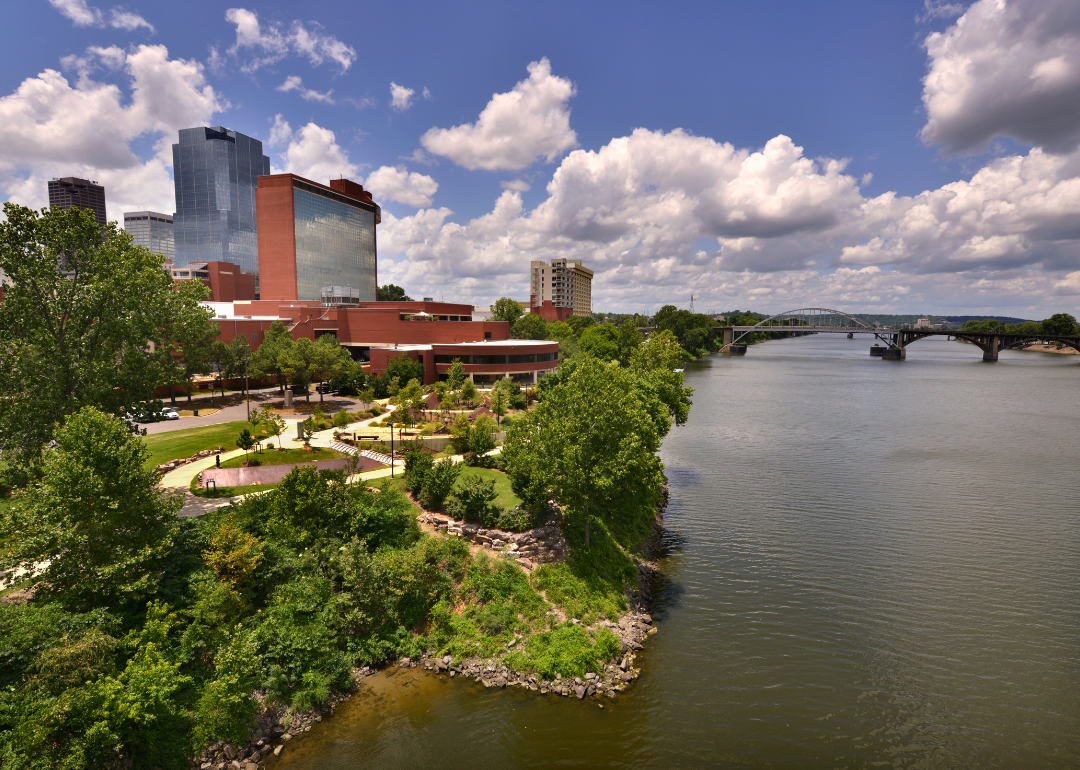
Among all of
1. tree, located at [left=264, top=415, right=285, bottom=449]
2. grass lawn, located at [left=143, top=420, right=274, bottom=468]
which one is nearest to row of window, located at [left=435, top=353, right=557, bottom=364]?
grass lawn, located at [left=143, top=420, right=274, bottom=468]

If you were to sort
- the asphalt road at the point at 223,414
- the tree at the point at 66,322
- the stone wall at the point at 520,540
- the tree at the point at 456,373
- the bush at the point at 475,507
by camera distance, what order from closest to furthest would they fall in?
the tree at the point at 66,322, the stone wall at the point at 520,540, the bush at the point at 475,507, the asphalt road at the point at 223,414, the tree at the point at 456,373

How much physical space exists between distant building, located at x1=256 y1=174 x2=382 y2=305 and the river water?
305 ft

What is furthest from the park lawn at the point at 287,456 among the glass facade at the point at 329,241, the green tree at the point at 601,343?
the glass facade at the point at 329,241

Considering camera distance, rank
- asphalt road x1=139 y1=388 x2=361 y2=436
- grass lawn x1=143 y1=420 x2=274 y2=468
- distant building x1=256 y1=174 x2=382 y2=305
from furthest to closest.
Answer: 1. distant building x1=256 y1=174 x2=382 y2=305
2. asphalt road x1=139 y1=388 x2=361 y2=436
3. grass lawn x1=143 y1=420 x2=274 y2=468

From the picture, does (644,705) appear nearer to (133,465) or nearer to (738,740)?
(738,740)

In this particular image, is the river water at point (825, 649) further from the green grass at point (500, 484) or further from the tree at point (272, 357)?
the tree at point (272, 357)

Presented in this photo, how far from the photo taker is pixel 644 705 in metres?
22.7

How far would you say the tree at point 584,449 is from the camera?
99.5 ft

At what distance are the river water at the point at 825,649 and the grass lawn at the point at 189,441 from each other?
98.9ft

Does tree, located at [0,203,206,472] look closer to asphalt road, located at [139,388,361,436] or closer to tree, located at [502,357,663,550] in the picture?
asphalt road, located at [139,388,361,436]

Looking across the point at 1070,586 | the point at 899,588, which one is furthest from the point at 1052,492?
the point at 899,588

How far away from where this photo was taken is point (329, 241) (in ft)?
445

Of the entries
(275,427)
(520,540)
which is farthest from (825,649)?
(275,427)

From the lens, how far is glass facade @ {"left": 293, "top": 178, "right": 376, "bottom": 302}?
126875mm
